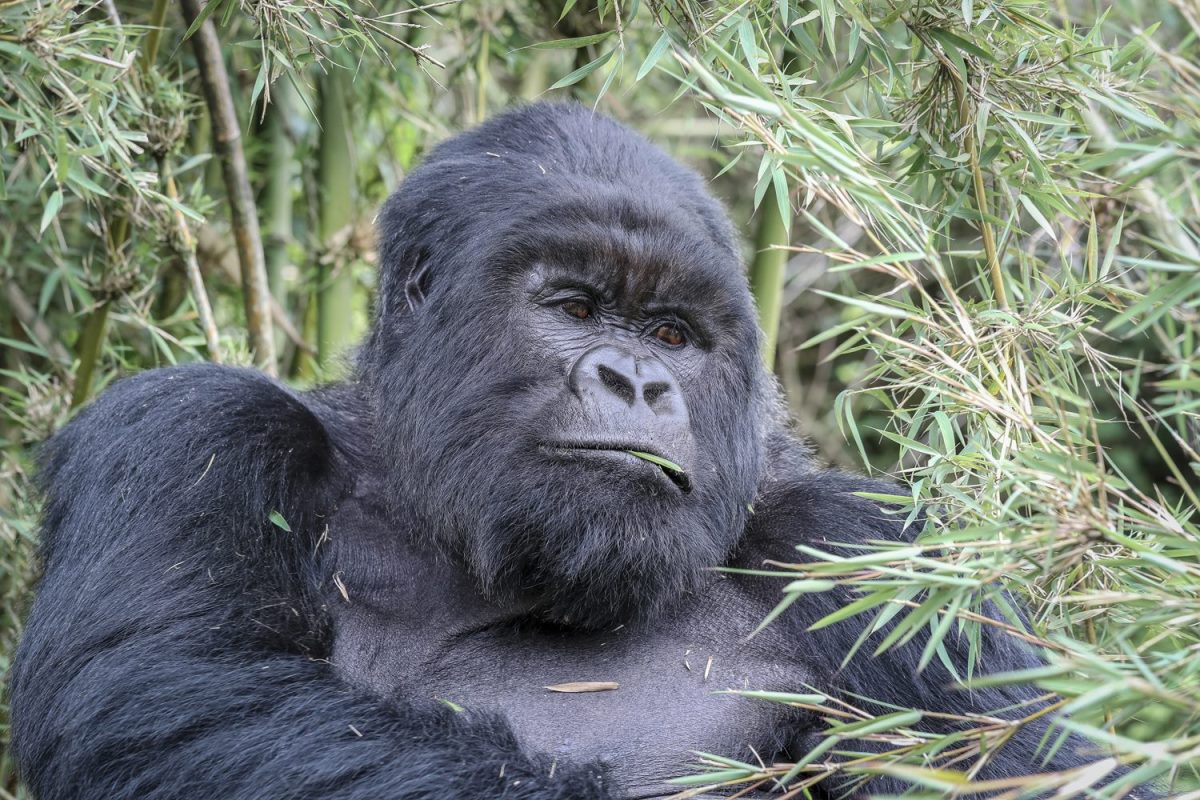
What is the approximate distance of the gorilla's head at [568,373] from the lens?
3174 millimetres

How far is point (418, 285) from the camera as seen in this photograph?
3.70 meters

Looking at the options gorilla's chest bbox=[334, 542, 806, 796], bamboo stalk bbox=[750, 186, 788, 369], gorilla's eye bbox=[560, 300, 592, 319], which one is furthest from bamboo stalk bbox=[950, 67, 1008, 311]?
bamboo stalk bbox=[750, 186, 788, 369]

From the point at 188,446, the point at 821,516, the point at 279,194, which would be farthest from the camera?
the point at 279,194

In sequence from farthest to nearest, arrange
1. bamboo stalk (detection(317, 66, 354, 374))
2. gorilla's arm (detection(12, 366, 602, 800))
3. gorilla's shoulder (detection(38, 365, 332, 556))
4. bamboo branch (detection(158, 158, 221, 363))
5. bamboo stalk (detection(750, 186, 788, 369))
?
bamboo stalk (detection(317, 66, 354, 374)), bamboo stalk (detection(750, 186, 788, 369)), bamboo branch (detection(158, 158, 221, 363)), gorilla's shoulder (detection(38, 365, 332, 556)), gorilla's arm (detection(12, 366, 602, 800))

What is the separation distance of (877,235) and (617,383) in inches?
48.6

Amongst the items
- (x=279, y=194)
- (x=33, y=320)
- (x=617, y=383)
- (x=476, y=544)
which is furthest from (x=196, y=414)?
(x=279, y=194)

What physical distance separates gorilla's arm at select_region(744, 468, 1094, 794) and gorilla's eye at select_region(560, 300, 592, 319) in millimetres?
848

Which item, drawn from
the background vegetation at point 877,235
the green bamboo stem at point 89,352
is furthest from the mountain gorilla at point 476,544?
the green bamboo stem at point 89,352

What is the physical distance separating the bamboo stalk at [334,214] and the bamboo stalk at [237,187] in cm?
44

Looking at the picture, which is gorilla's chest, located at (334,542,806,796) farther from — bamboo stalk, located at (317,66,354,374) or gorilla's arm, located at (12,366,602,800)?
bamboo stalk, located at (317,66,354,374)

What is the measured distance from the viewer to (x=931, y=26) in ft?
10.4

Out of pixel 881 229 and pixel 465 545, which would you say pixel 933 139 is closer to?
pixel 881 229

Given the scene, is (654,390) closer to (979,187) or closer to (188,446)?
(979,187)

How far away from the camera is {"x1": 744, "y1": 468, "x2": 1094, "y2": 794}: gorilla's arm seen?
3287mm
